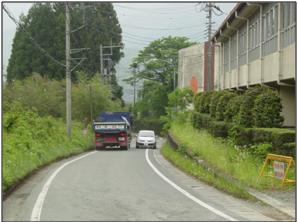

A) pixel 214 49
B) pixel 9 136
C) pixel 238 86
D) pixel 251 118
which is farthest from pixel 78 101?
pixel 251 118

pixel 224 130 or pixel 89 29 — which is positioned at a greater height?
pixel 89 29

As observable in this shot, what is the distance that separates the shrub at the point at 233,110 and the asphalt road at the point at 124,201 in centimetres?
740

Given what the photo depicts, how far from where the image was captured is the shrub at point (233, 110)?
26.0 meters

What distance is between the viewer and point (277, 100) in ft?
71.8

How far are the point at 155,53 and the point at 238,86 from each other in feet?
63.4

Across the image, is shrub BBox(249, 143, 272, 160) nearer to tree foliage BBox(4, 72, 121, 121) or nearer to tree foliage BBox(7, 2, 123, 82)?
tree foliage BBox(7, 2, 123, 82)

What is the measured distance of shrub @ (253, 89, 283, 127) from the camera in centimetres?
2175

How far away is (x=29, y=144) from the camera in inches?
1055

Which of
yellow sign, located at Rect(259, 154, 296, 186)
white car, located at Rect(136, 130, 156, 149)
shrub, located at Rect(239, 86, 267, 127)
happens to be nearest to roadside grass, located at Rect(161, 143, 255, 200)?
yellow sign, located at Rect(259, 154, 296, 186)

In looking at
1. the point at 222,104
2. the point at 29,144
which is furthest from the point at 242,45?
the point at 29,144

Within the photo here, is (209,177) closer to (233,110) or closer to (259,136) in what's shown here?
(259,136)

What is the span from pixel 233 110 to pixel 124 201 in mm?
14219

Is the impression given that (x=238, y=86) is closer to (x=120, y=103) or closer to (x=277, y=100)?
(x=277, y=100)

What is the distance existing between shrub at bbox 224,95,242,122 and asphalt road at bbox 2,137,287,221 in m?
7.40
